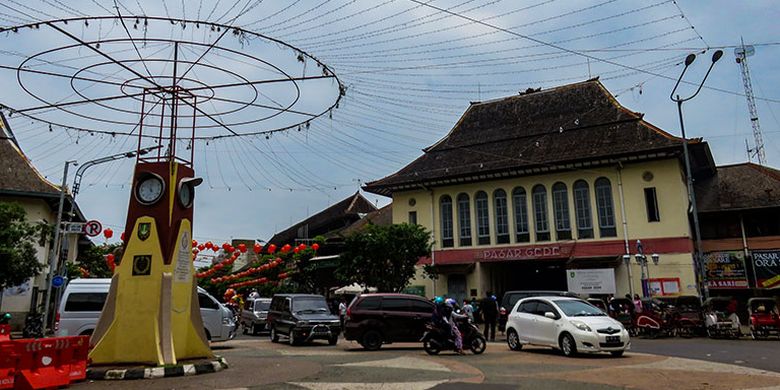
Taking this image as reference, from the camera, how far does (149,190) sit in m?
12.0

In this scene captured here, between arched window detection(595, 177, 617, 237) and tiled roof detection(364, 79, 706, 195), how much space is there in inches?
66.4

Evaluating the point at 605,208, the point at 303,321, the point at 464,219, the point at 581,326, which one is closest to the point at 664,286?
the point at 605,208

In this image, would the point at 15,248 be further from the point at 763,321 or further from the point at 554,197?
the point at 763,321

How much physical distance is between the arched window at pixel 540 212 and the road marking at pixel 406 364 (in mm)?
20584

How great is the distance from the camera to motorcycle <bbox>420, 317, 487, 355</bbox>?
1480 cm

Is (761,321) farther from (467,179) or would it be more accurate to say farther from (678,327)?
(467,179)

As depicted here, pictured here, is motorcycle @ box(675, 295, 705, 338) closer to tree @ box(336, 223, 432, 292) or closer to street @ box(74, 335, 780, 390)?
street @ box(74, 335, 780, 390)

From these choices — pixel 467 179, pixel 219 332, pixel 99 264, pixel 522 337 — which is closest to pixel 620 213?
pixel 467 179

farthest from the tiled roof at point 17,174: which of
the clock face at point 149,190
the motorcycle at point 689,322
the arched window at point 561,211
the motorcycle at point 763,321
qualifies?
the motorcycle at point 763,321

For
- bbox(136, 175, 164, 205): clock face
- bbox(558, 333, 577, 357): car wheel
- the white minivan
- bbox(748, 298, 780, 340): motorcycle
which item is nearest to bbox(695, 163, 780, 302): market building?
bbox(748, 298, 780, 340): motorcycle

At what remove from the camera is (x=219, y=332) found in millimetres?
18062

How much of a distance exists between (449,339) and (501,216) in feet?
64.0

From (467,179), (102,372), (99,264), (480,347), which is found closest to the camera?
(102,372)

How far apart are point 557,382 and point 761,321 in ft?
45.2
